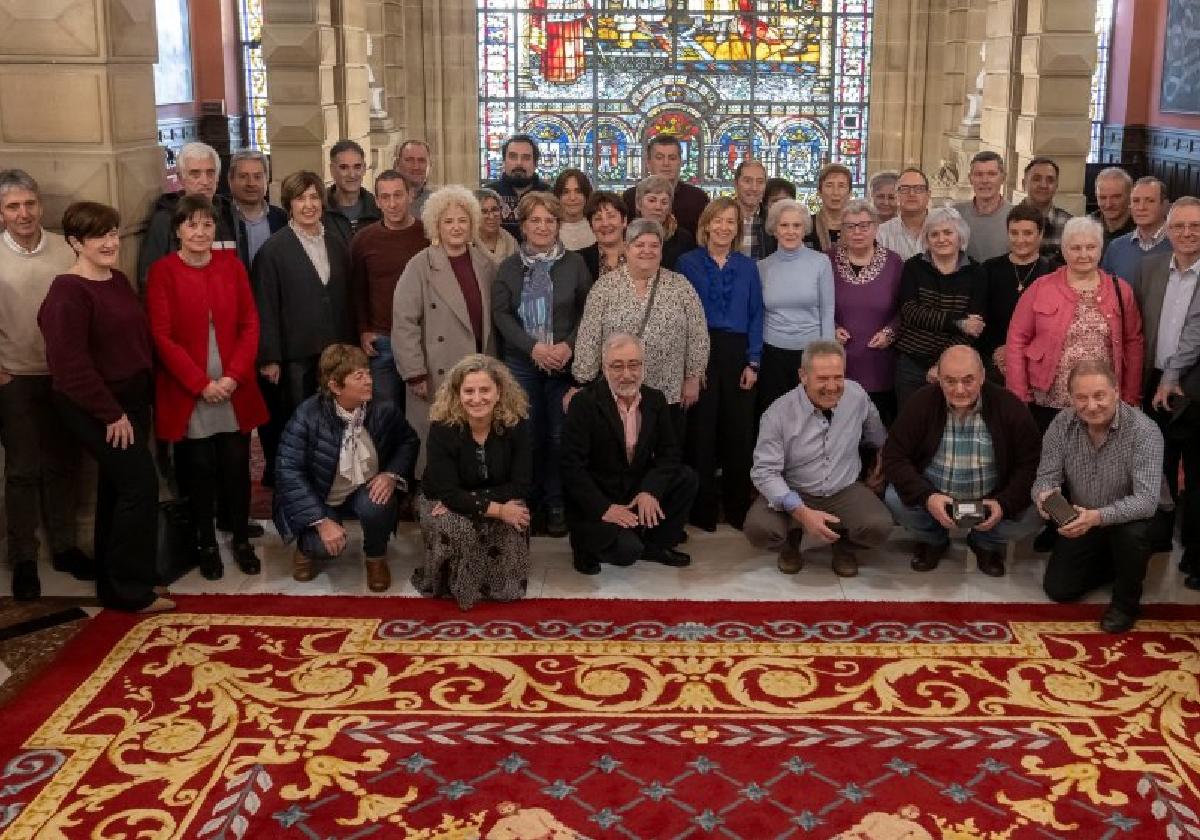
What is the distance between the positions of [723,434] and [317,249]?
208cm

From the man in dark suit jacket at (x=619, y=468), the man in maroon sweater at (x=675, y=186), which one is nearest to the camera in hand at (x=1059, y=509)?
the man in dark suit jacket at (x=619, y=468)

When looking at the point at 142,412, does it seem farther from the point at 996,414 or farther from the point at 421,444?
the point at 996,414

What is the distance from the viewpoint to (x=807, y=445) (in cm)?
597

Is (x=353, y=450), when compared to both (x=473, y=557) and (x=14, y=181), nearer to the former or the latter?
(x=473, y=557)

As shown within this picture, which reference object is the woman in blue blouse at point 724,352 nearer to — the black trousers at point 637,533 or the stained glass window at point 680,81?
the black trousers at point 637,533

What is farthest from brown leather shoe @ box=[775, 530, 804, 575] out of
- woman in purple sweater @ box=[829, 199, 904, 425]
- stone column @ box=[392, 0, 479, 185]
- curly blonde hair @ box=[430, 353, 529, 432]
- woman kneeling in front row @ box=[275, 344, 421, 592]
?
stone column @ box=[392, 0, 479, 185]

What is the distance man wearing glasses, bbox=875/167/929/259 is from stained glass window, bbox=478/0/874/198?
7.87 metres

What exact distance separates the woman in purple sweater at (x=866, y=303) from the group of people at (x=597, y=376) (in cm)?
1

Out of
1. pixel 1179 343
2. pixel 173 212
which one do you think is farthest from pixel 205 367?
pixel 1179 343

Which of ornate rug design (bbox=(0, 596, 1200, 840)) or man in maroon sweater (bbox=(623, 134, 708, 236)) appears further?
man in maroon sweater (bbox=(623, 134, 708, 236))

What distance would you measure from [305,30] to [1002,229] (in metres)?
5.09

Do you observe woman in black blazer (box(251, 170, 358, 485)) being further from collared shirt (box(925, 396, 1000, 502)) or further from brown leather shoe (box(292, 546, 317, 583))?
collared shirt (box(925, 396, 1000, 502))

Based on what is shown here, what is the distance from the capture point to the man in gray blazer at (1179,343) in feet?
19.4

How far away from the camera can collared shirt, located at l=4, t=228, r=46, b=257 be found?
5469 mm
